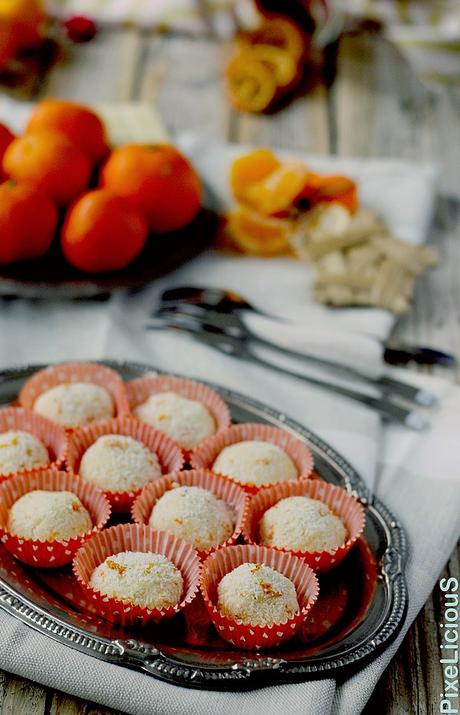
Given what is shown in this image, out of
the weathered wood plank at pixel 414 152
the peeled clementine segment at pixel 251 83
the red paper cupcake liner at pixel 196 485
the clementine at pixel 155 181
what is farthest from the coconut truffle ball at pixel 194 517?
the peeled clementine segment at pixel 251 83

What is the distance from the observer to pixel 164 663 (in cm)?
87

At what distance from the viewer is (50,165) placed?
5.01ft

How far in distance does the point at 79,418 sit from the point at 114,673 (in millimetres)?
373

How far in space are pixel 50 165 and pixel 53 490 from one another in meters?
0.68

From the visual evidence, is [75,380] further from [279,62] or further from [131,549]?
[279,62]

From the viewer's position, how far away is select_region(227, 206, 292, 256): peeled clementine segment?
1.66m

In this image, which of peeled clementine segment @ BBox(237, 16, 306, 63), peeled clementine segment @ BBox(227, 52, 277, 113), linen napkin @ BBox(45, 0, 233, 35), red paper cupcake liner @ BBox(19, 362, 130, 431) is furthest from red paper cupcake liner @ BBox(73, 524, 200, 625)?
linen napkin @ BBox(45, 0, 233, 35)

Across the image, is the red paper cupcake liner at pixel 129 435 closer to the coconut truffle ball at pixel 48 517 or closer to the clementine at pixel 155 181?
the coconut truffle ball at pixel 48 517

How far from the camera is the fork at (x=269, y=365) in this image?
130 cm

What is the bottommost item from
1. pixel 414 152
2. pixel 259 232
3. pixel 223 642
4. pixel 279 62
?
pixel 223 642

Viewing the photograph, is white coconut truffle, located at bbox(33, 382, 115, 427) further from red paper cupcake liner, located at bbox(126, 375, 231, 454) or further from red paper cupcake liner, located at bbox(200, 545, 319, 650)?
red paper cupcake liner, located at bbox(200, 545, 319, 650)

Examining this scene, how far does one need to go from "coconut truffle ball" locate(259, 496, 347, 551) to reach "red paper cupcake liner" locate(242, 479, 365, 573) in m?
0.01

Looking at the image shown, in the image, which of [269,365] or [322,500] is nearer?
[322,500]

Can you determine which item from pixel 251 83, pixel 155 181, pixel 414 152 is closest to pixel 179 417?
pixel 155 181
